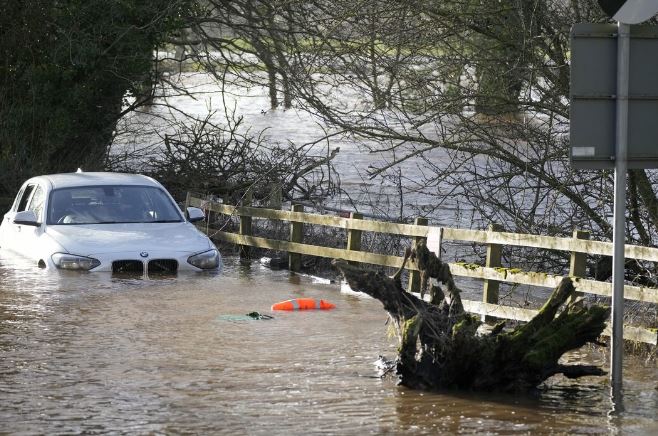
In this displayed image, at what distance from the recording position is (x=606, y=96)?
8.85 m

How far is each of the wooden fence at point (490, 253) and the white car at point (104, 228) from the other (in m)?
1.61

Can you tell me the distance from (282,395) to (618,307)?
252 cm

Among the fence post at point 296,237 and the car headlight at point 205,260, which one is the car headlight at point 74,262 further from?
the fence post at point 296,237

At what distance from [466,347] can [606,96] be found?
6.89 feet

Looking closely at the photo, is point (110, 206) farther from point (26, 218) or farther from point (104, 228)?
point (26, 218)

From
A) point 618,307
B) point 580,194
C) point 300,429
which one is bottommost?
point 300,429

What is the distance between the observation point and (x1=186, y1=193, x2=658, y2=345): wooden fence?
1062 cm

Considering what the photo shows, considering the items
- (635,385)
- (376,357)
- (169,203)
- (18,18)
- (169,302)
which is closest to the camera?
(635,385)

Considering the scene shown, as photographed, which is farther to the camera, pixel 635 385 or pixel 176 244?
pixel 176 244

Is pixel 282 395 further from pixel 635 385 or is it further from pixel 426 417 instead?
pixel 635 385

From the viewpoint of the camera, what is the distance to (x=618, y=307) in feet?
28.9

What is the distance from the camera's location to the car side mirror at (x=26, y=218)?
15.1 meters

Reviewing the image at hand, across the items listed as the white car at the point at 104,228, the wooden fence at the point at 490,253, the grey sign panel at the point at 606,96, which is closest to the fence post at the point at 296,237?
the wooden fence at the point at 490,253

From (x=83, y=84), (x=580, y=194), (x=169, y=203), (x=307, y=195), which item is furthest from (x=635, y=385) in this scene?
(x=83, y=84)
